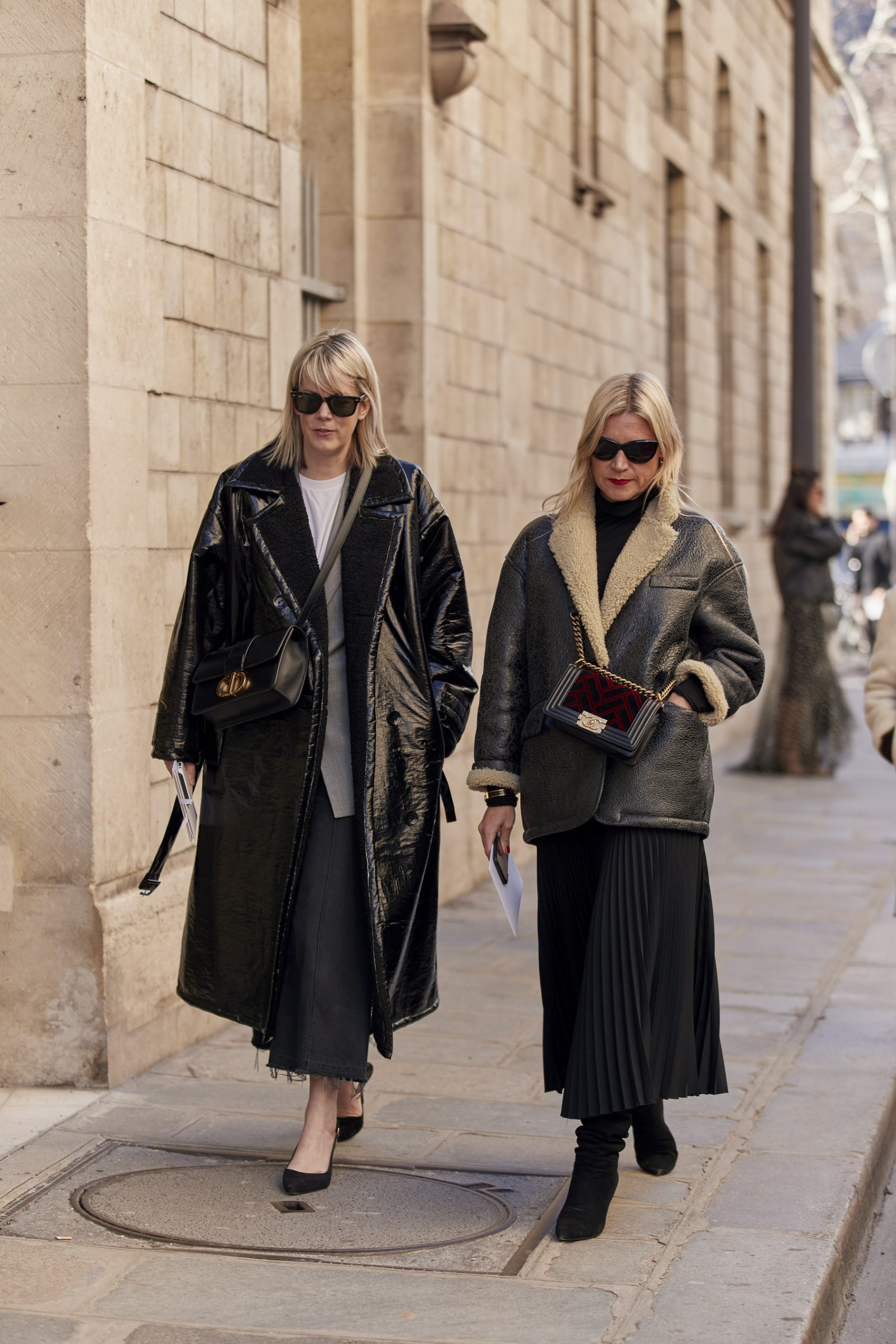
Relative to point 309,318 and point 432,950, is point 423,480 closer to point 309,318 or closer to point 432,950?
point 432,950

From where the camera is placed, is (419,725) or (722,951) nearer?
(419,725)

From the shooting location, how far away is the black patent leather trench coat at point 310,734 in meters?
4.37

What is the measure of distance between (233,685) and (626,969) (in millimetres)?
1106

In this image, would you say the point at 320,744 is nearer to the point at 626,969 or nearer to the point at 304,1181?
the point at 626,969

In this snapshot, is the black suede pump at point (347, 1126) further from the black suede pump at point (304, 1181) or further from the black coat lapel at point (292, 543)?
the black coat lapel at point (292, 543)

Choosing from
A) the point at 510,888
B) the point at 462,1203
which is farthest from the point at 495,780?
the point at 462,1203

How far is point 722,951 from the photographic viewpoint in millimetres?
7395

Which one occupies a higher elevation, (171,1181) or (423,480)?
(423,480)

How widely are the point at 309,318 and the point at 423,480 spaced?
3.44 m

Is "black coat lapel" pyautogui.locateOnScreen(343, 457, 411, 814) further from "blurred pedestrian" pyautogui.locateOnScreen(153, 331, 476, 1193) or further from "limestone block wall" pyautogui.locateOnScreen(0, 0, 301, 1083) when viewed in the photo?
"limestone block wall" pyautogui.locateOnScreen(0, 0, 301, 1083)

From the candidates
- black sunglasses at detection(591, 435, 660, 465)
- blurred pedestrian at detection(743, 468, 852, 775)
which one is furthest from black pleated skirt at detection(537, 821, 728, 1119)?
blurred pedestrian at detection(743, 468, 852, 775)

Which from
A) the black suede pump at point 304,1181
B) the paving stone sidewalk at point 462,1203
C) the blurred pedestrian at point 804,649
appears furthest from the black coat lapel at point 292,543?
the blurred pedestrian at point 804,649

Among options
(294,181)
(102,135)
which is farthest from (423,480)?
(294,181)

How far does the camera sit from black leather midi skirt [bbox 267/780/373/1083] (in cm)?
436
